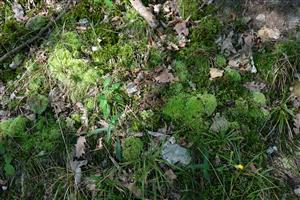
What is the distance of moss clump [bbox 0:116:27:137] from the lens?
4.44 metres

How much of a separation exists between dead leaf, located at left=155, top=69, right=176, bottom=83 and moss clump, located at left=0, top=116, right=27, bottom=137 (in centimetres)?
154

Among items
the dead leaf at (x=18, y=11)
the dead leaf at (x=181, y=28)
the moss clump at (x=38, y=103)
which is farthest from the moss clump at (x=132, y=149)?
the dead leaf at (x=18, y=11)

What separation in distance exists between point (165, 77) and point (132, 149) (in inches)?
36.6

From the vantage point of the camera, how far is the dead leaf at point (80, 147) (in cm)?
430

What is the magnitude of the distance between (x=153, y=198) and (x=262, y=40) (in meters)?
2.24

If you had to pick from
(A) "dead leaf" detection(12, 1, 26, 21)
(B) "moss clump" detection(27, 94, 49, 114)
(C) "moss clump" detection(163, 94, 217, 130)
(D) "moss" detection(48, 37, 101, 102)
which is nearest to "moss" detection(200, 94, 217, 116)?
(C) "moss clump" detection(163, 94, 217, 130)

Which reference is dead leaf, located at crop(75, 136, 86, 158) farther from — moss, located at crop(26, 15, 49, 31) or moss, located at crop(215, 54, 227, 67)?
moss, located at crop(215, 54, 227, 67)

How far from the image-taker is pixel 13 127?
14.6 feet

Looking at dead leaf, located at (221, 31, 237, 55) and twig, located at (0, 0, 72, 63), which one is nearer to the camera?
dead leaf, located at (221, 31, 237, 55)

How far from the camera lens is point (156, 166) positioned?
13.5ft

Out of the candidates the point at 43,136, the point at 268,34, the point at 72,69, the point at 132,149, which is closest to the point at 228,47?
the point at 268,34

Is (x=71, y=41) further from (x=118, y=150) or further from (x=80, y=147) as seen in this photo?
(x=118, y=150)

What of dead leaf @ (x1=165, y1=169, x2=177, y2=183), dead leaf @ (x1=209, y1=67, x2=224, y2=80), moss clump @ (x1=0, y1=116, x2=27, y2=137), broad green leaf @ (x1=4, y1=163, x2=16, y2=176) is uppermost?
moss clump @ (x1=0, y1=116, x2=27, y2=137)

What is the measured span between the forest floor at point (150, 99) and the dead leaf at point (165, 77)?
0.04ft
